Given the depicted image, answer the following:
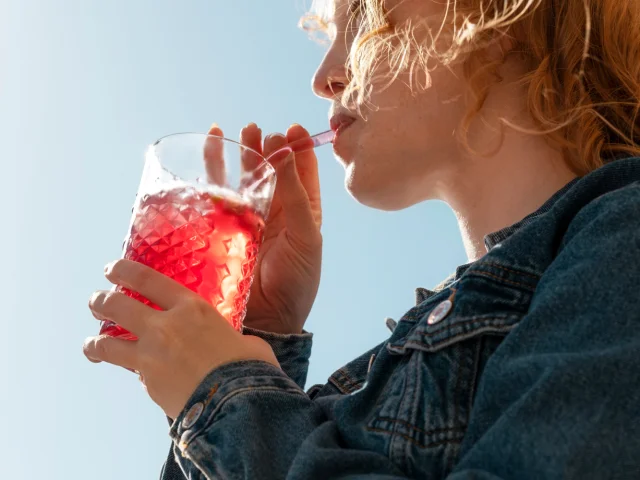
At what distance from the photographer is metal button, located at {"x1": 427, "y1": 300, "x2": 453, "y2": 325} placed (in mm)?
1018

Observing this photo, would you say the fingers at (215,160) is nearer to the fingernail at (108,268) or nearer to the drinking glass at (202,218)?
the drinking glass at (202,218)

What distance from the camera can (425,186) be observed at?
1.50 meters

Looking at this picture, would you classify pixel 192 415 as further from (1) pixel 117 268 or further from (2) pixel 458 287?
(2) pixel 458 287

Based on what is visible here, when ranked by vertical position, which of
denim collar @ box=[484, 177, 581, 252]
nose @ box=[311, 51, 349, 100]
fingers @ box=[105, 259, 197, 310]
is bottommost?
denim collar @ box=[484, 177, 581, 252]

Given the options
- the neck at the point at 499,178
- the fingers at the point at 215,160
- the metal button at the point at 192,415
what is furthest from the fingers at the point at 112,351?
the neck at the point at 499,178

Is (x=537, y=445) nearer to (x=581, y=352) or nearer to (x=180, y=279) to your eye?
(x=581, y=352)

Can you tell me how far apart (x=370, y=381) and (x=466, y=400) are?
170 millimetres

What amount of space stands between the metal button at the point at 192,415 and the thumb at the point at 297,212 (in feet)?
2.47

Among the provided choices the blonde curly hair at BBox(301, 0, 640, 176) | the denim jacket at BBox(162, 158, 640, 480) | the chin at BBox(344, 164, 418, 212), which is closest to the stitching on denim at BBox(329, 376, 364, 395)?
the denim jacket at BBox(162, 158, 640, 480)

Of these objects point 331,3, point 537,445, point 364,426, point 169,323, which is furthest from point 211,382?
point 331,3

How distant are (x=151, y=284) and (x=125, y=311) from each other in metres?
0.05

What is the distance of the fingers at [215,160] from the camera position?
1261 millimetres

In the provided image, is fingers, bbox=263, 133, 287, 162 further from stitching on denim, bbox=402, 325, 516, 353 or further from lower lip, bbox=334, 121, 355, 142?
stitching on denim, bbox=402, 325, 516, 353

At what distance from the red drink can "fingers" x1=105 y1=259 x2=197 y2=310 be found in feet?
0.19
